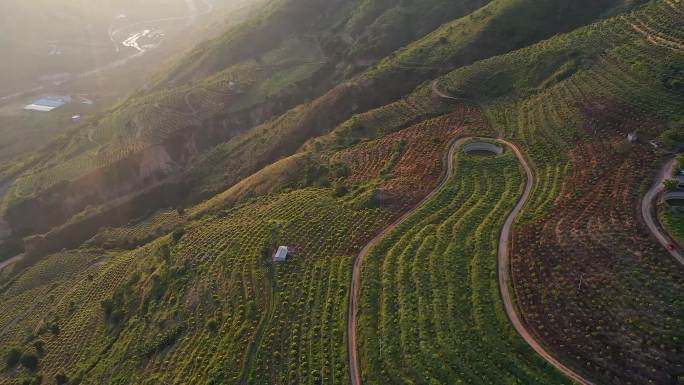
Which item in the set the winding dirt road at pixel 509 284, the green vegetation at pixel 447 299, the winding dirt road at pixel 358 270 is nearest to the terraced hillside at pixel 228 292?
the winding dirt road at pixel 358 270

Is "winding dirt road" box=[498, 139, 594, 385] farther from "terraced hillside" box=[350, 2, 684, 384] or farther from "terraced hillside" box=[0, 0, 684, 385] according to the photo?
"terraced hillside" box=[350, 2, 684, 384]

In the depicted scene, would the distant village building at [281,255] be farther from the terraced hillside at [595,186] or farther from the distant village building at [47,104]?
the distant village building at [47,104]

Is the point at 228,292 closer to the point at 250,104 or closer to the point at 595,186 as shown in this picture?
the point at 595,186

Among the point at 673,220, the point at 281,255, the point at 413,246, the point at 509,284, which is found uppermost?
the point at 673,220

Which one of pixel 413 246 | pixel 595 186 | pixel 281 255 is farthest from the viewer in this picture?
pixel 281 255

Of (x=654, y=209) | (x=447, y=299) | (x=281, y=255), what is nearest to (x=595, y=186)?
(x=654, y=209)

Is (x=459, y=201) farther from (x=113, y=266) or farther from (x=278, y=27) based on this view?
(x=278, y=27)

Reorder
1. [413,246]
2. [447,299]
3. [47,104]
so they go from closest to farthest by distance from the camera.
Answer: [447,299] < [413,246] < [47,104]
